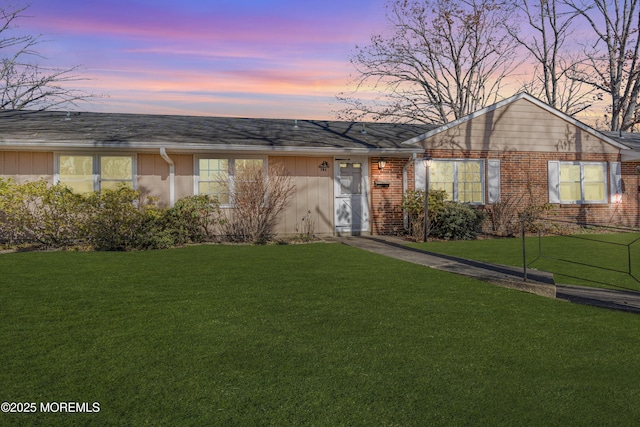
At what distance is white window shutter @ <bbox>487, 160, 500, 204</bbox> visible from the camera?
16016 mm

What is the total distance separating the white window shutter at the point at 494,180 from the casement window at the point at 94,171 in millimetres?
10713

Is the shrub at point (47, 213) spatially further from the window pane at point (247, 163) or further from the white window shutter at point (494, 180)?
the white window shutter at point (494, 180)

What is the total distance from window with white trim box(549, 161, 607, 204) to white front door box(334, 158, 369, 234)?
647 centimetres

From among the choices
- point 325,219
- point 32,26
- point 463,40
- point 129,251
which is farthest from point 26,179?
point 463,40

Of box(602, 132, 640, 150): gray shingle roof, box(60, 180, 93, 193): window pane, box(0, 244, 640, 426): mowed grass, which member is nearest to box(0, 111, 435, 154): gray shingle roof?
box(60, 180, 93, 193): window pane

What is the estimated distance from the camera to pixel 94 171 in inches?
521

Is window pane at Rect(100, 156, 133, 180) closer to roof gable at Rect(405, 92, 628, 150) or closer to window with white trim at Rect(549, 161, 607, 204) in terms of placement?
roof gable at Rect(405, 92, 628, 150)

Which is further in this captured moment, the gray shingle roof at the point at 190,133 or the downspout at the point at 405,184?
the downspout at the point at 405,184

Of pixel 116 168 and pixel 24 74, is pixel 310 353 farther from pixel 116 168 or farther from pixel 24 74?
pixel 24 74

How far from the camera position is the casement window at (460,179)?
15711 millimetres

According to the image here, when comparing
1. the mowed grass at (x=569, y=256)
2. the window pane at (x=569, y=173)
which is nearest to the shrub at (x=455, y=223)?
the mowed grass at (x=569, y=256)

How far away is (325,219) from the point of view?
577 inches

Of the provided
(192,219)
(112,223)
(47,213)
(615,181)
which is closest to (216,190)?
(192,219)

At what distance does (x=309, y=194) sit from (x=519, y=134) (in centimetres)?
729
